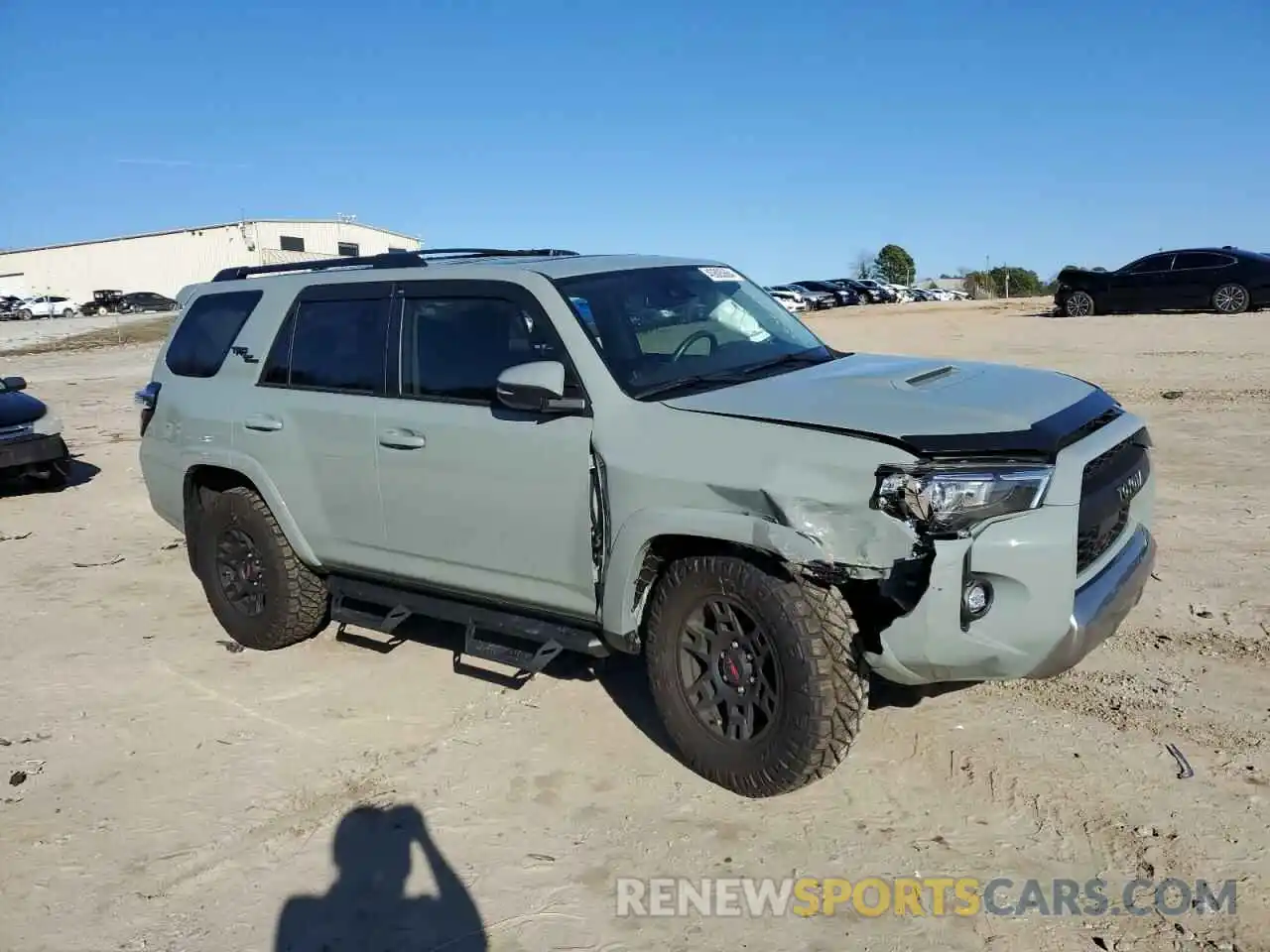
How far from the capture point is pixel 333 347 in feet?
17.4

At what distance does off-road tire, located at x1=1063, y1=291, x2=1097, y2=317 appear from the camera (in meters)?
23.9

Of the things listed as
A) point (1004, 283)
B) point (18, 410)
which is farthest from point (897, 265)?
point (18, 410)

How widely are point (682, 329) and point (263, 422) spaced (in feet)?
7.77

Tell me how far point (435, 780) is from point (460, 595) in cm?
89

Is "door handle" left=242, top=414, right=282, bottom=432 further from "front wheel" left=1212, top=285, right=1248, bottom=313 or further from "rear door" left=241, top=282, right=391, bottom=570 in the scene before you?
"front wheel" left=1212, top=285, right=1248, bottom=313

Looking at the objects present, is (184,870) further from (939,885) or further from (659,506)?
(939,885)

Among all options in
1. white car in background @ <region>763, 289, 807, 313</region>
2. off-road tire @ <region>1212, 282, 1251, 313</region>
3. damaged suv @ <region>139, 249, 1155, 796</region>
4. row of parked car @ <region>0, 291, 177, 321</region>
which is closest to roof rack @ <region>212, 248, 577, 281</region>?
damaged suv @ <region>139, 249, 1155, 796</region>

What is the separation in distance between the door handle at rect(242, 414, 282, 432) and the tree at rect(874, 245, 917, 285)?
85.5m

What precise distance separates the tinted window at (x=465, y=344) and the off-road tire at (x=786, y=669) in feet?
3.84

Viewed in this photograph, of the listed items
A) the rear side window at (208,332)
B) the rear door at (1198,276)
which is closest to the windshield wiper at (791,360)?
the rear side window at (208,332)

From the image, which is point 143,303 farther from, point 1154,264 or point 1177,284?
point 1177,284

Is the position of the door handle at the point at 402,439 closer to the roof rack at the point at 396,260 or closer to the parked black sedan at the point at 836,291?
A: the roof rack at the point at 396,260

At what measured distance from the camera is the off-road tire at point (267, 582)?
5652 millimetres

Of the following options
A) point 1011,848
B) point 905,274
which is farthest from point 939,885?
point 905,274
